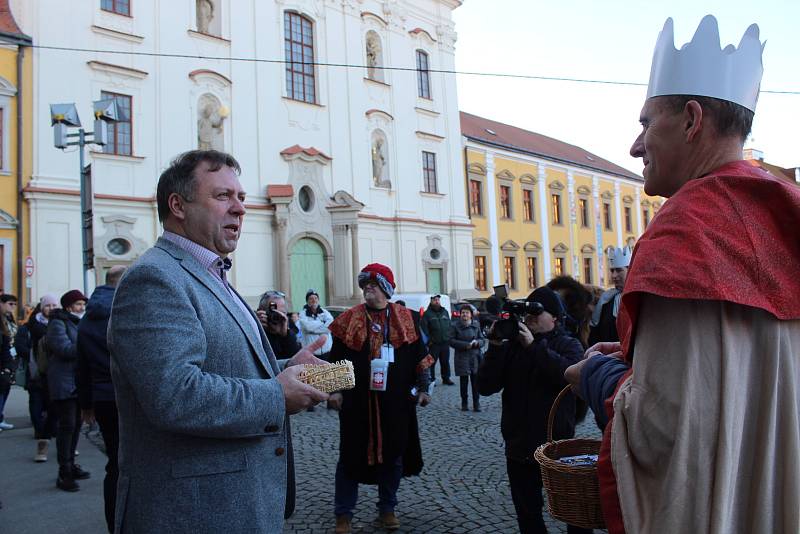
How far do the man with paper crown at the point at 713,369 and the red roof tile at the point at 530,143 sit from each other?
3038 cm

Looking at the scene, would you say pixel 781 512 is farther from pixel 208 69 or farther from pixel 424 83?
pixel 424 83

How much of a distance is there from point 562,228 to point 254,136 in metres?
21.8

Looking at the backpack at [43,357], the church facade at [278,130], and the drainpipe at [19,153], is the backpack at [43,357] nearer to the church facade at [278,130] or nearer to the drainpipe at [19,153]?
the church facade at [278,130]

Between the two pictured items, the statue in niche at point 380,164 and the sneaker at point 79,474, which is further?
the statue in niche at point 380,164

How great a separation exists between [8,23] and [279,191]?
29.7 feet

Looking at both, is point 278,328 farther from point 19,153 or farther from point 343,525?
point 19,153

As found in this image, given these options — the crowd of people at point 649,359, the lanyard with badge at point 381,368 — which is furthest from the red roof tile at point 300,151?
the crowd of people at point 649,359

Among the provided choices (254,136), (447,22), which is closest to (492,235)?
(447,22)

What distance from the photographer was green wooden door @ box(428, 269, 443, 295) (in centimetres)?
2712

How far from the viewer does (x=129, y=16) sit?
1895 centimetres

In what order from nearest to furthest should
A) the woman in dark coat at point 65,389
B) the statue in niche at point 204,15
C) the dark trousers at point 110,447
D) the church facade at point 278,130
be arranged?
the dark trousers at point 110,447, the woman in dark coat at point 65,389, the church facade at point 278,130, the statue in niche at point 204,15

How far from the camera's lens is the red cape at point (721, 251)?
1325 millimetres

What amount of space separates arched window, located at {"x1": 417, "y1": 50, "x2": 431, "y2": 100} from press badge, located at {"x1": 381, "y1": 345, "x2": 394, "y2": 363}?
24.2 m

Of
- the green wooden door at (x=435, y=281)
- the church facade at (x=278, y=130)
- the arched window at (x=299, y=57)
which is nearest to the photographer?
the church facade at (x=278, y=130)
